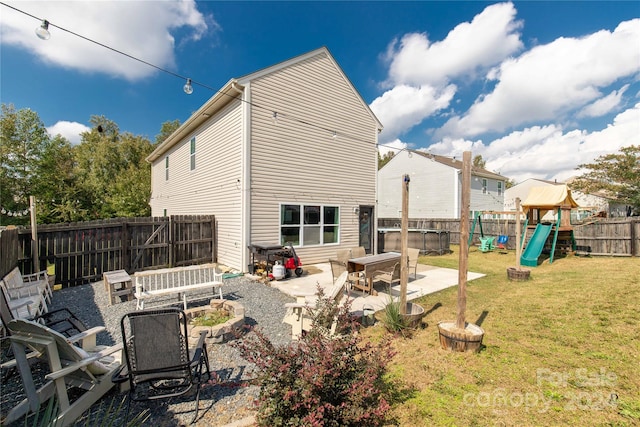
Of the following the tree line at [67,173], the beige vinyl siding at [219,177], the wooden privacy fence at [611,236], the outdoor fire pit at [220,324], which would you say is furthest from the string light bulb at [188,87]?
the tree line at [67,173]

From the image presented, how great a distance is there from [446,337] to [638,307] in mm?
4465

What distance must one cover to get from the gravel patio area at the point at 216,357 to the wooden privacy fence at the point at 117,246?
73 centimetres

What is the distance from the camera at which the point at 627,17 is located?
8.02 metres

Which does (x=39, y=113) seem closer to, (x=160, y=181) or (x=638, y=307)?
(x=160, y=181)

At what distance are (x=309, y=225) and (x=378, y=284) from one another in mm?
3945

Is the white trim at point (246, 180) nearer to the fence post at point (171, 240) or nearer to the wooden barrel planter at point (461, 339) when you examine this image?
the fence post at point (171, 240)

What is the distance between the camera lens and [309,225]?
10.7m

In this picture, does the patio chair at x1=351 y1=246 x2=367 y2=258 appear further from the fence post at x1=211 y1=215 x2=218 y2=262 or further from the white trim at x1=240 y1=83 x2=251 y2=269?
the fence post at x1=211 y1=215 x2=218 y2=262

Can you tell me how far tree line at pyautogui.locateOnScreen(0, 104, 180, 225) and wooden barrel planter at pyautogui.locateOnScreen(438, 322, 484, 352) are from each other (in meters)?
25.6

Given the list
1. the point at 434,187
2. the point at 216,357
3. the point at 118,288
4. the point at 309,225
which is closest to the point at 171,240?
the point at 118,288

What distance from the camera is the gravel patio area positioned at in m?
2.75

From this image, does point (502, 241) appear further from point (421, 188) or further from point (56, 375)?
point (56, 375)

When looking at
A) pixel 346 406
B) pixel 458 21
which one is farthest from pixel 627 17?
pixel 346 406

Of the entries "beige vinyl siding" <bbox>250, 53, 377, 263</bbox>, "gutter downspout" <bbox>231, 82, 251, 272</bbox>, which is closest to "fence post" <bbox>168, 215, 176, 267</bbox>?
"gutter downspout" <bbox>231, 82, 251, 272</bbox>
